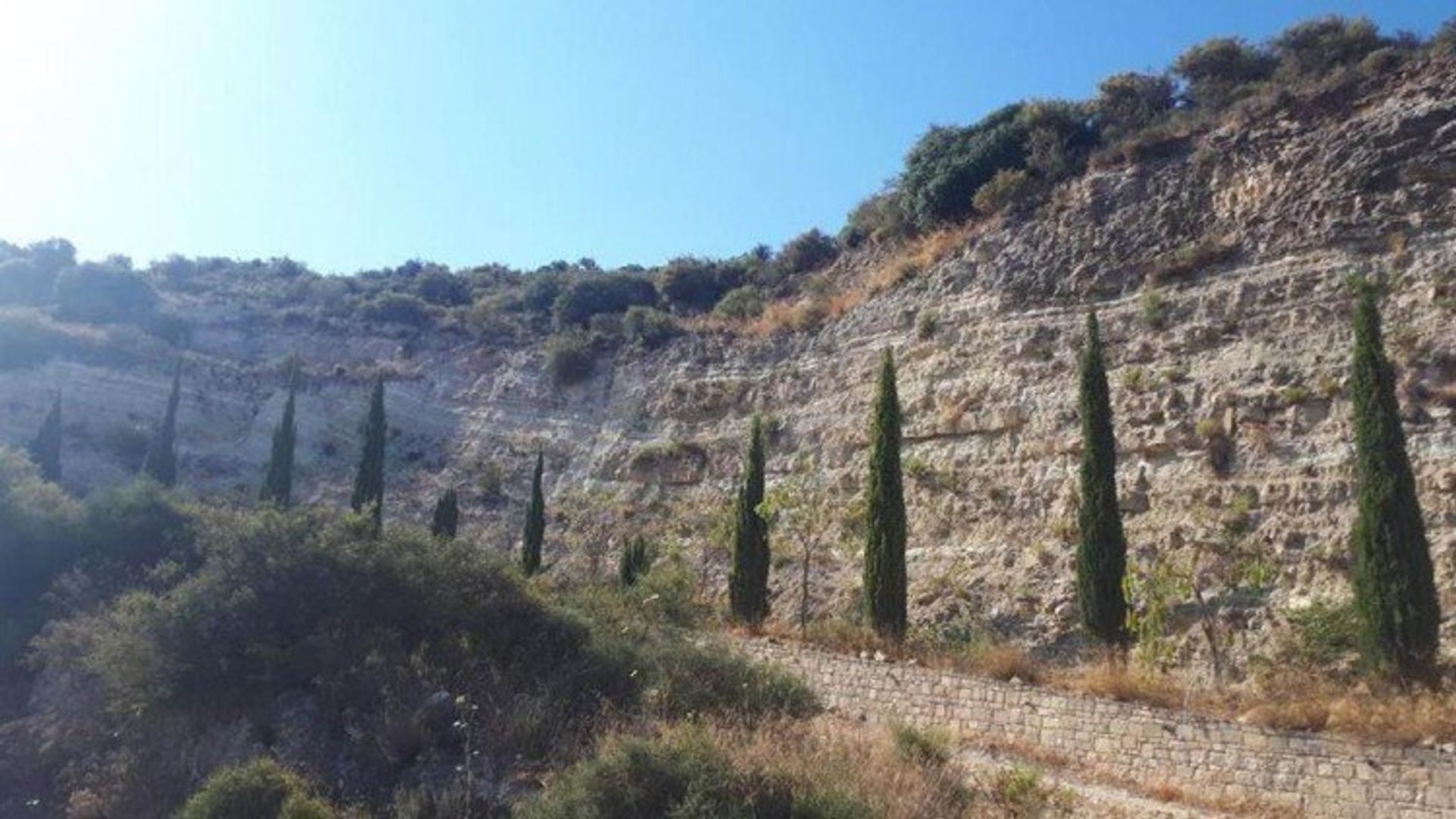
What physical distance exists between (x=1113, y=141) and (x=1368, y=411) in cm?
1451

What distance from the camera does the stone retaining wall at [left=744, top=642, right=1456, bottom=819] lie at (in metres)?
11.2

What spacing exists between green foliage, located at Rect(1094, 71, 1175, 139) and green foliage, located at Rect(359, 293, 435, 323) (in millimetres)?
28066

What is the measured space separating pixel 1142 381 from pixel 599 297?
92.3 feet

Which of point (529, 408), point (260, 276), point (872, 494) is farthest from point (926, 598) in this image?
point (260, 276)

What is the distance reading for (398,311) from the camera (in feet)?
163

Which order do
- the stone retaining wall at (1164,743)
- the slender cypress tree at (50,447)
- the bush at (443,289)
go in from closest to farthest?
the stone retaining wall at (1164,743) → the slender cypress tree at (50,447) → the bush at (443,289)

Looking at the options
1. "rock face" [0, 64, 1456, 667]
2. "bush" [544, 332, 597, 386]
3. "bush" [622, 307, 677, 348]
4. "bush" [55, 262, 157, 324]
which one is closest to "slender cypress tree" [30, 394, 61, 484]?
"rock face" [0, 64, 1456, 667]

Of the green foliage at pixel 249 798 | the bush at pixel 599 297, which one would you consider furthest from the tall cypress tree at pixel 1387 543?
the bush at pixel 599 297

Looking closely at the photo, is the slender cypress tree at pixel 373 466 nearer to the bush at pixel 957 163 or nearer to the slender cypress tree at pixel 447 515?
the slender cypress tree at pixel 447 515

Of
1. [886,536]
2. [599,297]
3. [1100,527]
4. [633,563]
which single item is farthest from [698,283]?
[1100,527]

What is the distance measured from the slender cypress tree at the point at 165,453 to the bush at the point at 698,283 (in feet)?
60.4

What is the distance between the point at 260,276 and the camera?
64.1m

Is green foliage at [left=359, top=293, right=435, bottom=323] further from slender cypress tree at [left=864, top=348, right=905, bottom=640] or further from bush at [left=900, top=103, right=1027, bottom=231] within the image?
slender cypress tree at [left=864, top=348, right=905, bottom=640]

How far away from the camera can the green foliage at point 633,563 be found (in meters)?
26.8
